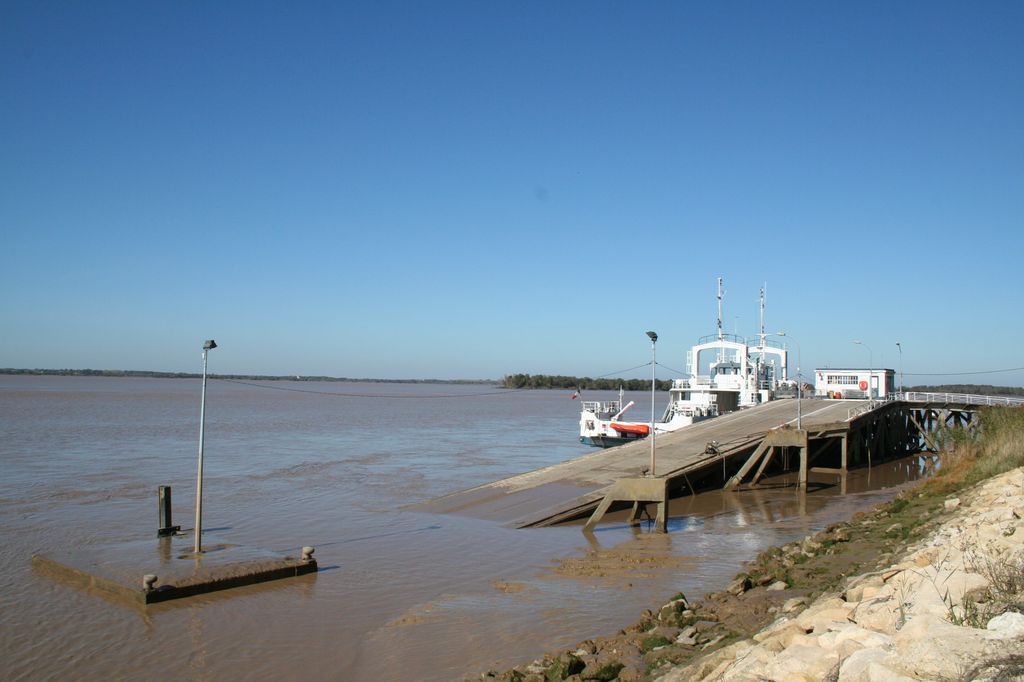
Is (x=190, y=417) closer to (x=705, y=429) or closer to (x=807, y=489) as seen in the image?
(x=705, y=429)

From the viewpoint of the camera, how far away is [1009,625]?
5551 mm

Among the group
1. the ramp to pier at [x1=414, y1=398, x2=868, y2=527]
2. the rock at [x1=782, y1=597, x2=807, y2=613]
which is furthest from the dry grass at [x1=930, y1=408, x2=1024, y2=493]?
the rock at [x1=782, y1=597, x2=807, y2=613]

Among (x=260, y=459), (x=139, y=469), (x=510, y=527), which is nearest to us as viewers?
(x=510, y=527)

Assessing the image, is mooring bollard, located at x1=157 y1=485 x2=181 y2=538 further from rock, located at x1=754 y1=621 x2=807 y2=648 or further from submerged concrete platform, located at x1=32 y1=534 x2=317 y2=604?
rock, located at x1=754 y1=621 x2=807 y2=648

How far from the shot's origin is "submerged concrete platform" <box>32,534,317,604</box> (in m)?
→ 13.6

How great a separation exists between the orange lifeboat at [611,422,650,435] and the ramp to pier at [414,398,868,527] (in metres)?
8.85

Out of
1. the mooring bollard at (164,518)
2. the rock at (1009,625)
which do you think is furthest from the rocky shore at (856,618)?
the mooring bollard at (164,518)

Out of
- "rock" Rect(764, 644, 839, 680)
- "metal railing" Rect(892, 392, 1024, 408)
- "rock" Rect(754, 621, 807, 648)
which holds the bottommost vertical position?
"rock" Rect(754, 621, 807, 648)

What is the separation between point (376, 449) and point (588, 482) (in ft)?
69.7

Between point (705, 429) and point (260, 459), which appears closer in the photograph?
point (705, 429)

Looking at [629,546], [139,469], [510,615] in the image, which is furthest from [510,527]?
[139,469]

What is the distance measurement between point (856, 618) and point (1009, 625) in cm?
210

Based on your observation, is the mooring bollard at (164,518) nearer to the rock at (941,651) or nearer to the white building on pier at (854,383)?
the rock at (941,651)

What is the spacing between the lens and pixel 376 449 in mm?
43000
